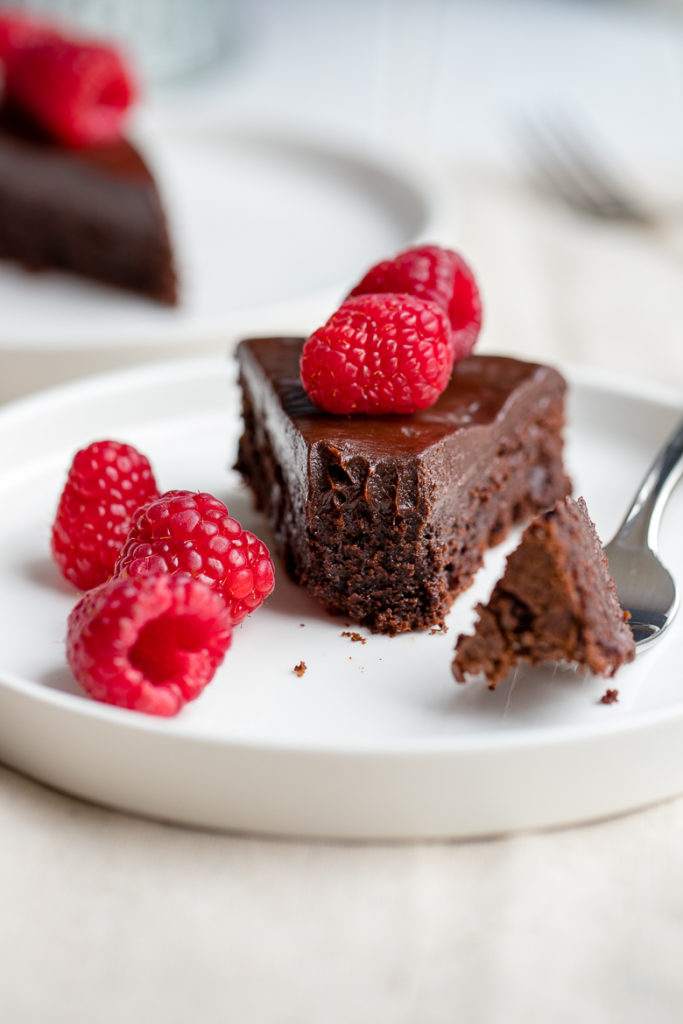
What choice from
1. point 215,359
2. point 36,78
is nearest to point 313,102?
point 36,78

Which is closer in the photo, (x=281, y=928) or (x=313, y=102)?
(x=281, y=928)

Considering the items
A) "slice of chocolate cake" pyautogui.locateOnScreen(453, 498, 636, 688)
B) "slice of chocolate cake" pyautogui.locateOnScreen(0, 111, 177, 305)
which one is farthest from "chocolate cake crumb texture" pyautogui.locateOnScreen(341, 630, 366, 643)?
"slice of chocolate cake" pyautogui.locateOnScreen(0, 111, 177, 305)

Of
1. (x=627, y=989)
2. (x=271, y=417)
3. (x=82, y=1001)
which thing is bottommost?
(x=82, y=1001)

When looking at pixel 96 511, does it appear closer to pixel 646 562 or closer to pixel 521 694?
pixel 521 694

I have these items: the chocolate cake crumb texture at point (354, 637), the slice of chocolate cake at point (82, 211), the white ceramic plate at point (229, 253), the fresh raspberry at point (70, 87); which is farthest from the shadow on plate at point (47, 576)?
the fresh raspberry at point (70, 87)

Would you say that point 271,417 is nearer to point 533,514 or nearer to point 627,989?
point 533,514

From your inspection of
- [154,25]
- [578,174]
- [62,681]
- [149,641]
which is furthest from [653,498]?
[154,25]
